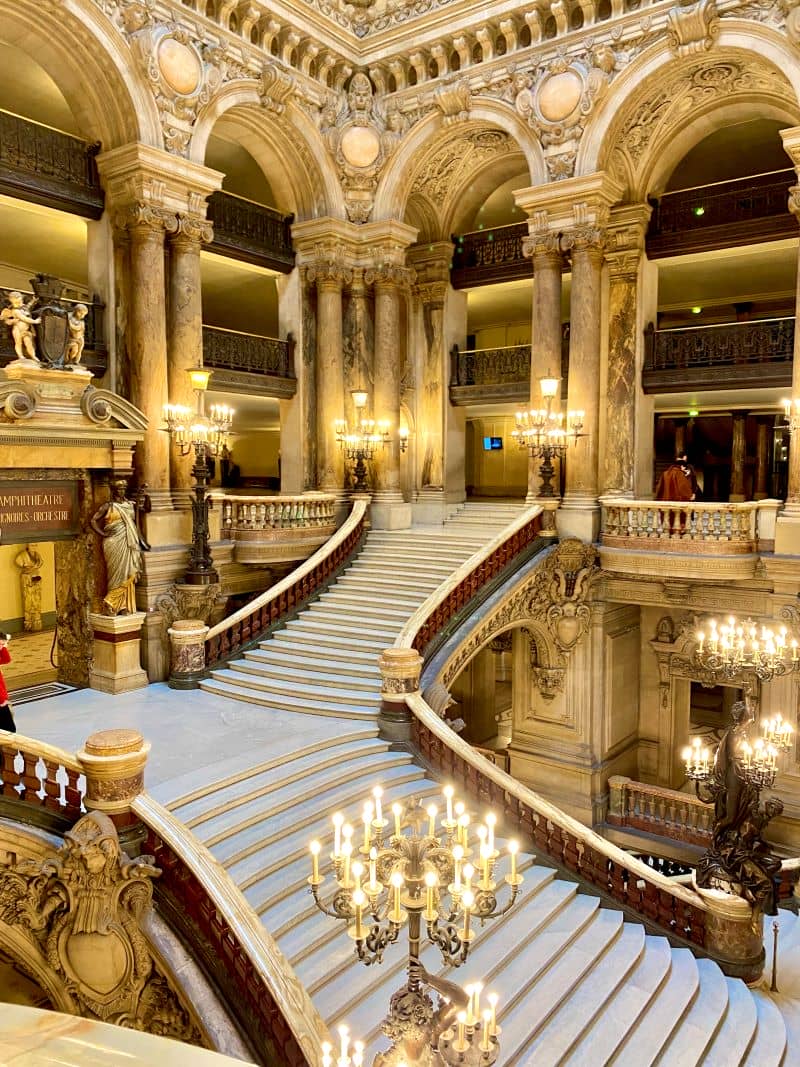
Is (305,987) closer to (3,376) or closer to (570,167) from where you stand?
(3,376)

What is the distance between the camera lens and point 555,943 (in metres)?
7.05

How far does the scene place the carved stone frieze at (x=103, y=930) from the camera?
5938 millimetres

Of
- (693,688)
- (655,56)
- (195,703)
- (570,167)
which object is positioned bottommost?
(693,688)

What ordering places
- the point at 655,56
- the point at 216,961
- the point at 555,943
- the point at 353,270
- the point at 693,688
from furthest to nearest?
1. the point at 693,688
2. the point at 353,270
3. the point at 655,56
4. the point at 555,943
5. the point at 216,961

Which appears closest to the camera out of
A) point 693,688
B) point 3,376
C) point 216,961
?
point 216,961

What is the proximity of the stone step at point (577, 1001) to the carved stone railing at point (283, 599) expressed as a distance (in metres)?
6.50

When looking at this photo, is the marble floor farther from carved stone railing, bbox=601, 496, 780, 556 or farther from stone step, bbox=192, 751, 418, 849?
carved stone railing, bbox=601, 496, 780, 556

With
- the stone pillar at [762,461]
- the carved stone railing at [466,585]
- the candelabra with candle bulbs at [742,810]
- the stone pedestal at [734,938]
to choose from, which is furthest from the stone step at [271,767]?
the stone pillar at [762,461]

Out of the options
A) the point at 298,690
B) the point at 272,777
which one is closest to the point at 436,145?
the point at 298,690

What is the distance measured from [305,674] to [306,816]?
3.42m

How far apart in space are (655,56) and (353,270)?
659cm

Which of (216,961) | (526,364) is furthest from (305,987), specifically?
(526,364)

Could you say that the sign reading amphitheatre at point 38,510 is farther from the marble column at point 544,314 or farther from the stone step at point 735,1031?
the stone step at point 735,1031

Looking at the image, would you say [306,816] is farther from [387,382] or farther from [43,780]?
[387,382]
